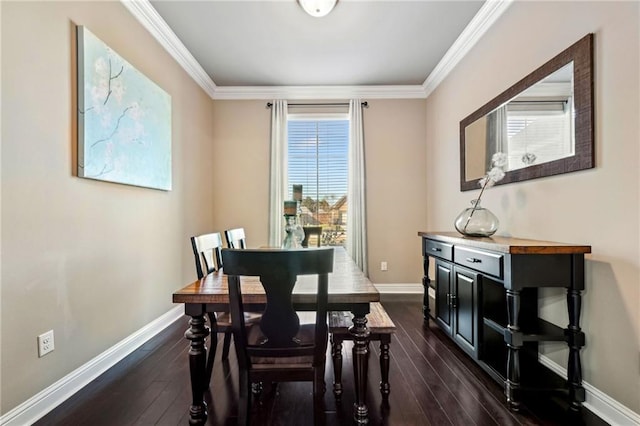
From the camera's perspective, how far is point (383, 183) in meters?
4.21

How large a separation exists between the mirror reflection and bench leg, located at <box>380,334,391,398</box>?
1.53 m

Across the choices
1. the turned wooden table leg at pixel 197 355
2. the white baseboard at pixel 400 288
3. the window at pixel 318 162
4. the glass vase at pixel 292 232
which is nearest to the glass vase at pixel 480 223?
the glass vase at pixel 292 232

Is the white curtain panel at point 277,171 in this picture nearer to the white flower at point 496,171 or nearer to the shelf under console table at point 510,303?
the shelf under console table at point 510,303

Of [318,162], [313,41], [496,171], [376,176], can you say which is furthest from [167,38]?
[496,171]

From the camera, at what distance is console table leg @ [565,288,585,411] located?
164 cm

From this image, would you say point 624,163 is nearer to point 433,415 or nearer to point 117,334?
point 433,415

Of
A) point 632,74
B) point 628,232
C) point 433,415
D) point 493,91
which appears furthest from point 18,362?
point 493,91

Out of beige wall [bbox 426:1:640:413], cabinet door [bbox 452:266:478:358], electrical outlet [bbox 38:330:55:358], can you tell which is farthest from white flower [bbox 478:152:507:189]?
electrical outlet [bbox 38:330:55:358]

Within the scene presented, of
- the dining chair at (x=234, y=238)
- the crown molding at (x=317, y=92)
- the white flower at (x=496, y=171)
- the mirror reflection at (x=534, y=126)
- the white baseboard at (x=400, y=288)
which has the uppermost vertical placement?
the crown molding at (x=317, y=92)

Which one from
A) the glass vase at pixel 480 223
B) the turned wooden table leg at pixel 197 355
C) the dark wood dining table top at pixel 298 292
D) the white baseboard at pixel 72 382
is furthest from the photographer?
the glass vase at pixel 480 223

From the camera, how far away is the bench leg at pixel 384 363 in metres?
1.77

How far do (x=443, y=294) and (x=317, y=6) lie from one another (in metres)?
2.60

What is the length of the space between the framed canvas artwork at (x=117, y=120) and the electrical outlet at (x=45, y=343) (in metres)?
0.93

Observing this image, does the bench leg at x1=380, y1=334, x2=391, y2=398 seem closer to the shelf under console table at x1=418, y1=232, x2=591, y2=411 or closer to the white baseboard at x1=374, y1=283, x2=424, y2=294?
the shelf under console table at x1=418, y1=232, x2=591, y2=411
